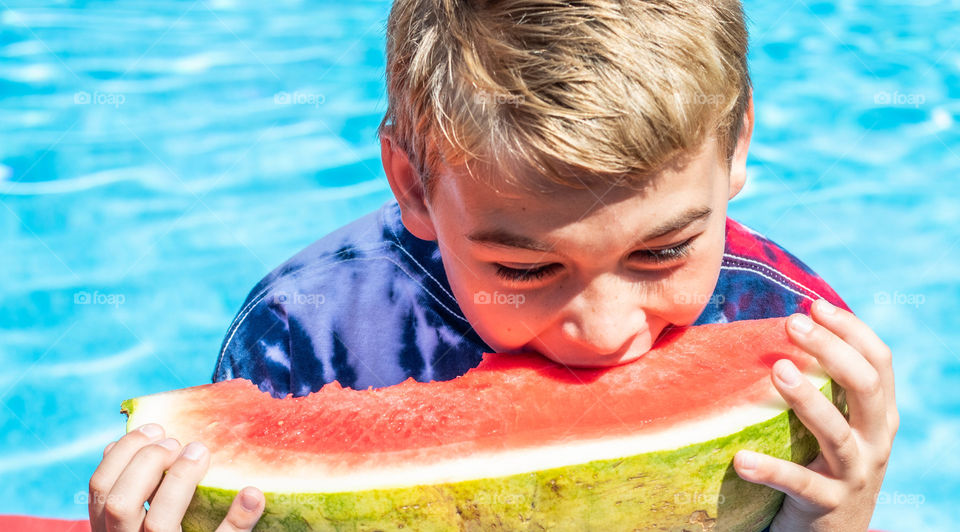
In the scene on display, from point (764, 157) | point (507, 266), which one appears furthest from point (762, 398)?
point (764, 157)

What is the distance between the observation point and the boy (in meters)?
1.62

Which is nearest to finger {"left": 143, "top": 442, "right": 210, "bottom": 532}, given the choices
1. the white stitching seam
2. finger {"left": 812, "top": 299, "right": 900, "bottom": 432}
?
finger {"left": 812, "top": 299, "right": 900, "bottom": 432}

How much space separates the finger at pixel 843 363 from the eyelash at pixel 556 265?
0.26 meters

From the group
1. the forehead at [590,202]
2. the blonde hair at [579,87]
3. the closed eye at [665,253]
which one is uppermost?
the blonde hair at [579,87]

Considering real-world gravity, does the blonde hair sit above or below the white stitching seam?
above

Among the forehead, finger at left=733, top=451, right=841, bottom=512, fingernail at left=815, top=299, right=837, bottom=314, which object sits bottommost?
finger at left=733, top=451, right=841, bottom=512

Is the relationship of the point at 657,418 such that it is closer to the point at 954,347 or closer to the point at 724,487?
the point at 724,487

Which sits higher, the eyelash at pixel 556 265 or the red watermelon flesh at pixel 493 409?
the eyelash at pixel 556 265

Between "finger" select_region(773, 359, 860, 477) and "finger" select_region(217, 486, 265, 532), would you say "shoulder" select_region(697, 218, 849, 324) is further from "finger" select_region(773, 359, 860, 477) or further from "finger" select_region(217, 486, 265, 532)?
"finger" select_region(217, 486, 265, 532)

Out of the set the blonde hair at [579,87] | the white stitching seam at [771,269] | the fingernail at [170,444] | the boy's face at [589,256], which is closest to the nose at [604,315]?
the boy's face at [589,256]

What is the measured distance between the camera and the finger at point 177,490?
1616mm

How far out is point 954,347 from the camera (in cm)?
449

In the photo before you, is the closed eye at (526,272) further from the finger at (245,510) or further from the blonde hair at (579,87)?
the finger at (245,510)

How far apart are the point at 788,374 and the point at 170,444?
1.20 metres
